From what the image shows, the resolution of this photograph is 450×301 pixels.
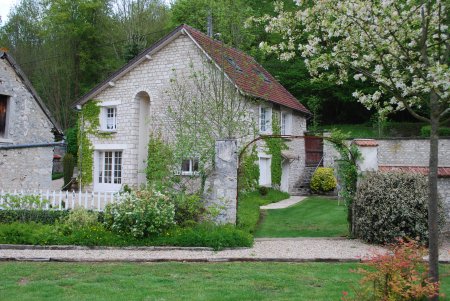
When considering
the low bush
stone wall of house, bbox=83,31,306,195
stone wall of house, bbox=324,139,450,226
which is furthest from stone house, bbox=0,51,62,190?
stone wall of house, bbox=324,139,450,226

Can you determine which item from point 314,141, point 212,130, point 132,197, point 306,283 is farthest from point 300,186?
point 306,283

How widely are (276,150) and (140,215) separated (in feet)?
42.4

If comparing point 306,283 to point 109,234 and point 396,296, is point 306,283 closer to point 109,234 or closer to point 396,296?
point 396,296

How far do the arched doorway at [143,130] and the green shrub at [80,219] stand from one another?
11204mm

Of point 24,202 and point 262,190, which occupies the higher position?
point 24,202

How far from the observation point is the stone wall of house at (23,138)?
15.4 m

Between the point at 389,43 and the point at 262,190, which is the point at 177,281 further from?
the point at 262,190

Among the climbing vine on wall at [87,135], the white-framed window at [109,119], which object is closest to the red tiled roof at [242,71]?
the white-framed window at [109,119]

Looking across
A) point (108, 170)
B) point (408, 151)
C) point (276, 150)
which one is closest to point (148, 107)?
point (108, 170)

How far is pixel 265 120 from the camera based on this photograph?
71.3 feet

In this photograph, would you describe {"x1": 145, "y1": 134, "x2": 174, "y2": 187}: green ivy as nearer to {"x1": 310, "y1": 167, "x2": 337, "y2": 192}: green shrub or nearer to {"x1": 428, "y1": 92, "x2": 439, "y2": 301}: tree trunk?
{"x1": 428, "y1": 92, "x2": 439, "y2": 301}: tree trunk

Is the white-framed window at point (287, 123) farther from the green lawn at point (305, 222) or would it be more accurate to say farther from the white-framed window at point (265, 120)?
the green lawn at point (305, 222)

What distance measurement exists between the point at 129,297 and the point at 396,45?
5041 mm

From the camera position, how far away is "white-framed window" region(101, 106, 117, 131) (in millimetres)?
22844
